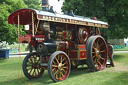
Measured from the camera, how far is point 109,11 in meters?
14.5

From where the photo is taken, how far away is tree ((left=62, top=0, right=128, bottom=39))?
47.7 ft

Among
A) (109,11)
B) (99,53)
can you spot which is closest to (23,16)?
(99,53)

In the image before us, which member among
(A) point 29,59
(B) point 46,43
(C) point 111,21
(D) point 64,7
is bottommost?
(A) point 29,59

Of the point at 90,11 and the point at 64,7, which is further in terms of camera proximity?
the point at 64,7

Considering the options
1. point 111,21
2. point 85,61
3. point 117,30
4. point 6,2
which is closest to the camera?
point 85,61

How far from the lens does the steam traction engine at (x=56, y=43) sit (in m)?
6.44

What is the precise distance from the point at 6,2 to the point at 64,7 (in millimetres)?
6682

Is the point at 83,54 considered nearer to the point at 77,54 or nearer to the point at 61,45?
the point at 77,54

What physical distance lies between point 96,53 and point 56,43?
96.9 inches

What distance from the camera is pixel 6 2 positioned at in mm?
18203

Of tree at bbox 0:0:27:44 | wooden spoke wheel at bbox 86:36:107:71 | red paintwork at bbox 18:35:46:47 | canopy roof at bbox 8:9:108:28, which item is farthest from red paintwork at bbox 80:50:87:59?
tree at bbox 0:0:27:44

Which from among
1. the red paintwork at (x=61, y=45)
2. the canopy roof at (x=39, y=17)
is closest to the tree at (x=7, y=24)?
the canopy roof at (x=39, y=17)

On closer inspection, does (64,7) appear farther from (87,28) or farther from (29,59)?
(29,59)

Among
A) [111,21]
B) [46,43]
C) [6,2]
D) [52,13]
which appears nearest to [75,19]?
[52,13]
